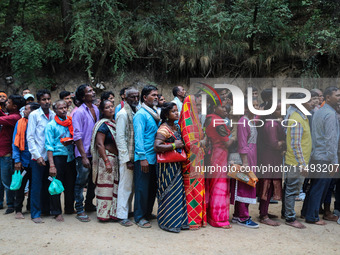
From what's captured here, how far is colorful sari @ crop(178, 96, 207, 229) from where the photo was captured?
4148 millimetres

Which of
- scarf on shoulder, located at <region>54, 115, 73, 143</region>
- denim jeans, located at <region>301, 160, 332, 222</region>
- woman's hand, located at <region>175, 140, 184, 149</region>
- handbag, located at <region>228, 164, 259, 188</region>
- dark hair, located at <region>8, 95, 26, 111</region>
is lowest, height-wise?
denim jeans, located at <region>301, 160, 332, 222</region>

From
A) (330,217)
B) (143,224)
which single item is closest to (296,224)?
(330,217)

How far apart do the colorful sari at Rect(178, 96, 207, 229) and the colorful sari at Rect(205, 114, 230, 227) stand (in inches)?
6.7

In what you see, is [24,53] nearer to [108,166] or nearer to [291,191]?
[108,166]

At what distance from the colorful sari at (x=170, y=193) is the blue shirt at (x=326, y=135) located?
6.54 feet

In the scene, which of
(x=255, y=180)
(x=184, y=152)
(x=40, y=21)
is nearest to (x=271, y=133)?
(x=255, y=180)

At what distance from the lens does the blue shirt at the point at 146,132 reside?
4.13 metres

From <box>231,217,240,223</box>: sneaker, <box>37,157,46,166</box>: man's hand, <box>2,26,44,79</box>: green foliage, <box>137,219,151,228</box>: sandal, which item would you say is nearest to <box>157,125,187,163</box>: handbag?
<box>137,219,151,228</box>: sandal

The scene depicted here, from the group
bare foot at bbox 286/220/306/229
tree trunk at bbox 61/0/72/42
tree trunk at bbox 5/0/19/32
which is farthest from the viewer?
tree trunk at bbox 5/0/19/32

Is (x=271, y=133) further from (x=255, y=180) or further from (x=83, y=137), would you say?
(x=83, y=137)

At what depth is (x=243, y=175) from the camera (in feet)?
14.1

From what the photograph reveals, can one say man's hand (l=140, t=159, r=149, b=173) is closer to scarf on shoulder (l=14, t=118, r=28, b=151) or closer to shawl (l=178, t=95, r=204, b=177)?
shawl (l=178, t=95, r=204, b=177)

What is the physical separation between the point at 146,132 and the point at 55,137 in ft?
4.10

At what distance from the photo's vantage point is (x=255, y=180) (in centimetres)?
422
